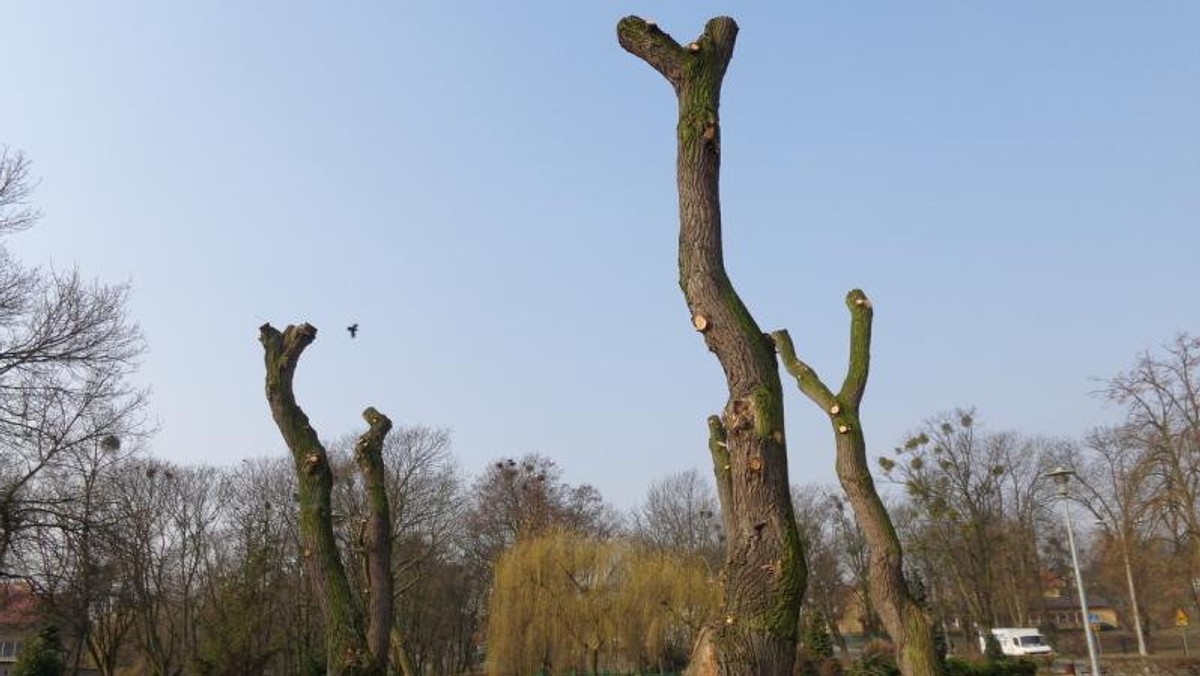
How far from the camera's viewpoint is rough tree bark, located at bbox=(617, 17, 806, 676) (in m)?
5.78

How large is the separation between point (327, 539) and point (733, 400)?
7446mm

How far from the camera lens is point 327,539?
12.0m

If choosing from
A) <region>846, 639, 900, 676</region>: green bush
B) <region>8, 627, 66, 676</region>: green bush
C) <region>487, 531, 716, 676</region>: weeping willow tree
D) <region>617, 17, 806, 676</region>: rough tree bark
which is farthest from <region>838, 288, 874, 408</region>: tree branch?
<region>8, 627, 66, 676</region>: green bush

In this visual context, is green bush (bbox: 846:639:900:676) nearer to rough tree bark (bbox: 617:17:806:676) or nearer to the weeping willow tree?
the weeping willow tree

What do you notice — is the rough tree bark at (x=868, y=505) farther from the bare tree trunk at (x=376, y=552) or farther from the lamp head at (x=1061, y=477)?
the lamp head at (x=1061, y=477)

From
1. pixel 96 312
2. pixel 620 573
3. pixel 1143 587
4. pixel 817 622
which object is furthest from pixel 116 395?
pixel 1143 587

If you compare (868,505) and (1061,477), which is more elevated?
(1061,477)

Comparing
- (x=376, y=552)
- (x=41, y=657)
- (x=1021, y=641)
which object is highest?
(x=376, y=552)

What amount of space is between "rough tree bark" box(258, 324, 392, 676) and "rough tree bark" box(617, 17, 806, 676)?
22.1 ft

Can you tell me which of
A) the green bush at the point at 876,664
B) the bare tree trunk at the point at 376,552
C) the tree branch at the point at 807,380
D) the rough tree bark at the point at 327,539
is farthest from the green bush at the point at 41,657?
the tree branch at the point at 807,380

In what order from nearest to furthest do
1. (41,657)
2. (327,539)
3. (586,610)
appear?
(327,539) < (41,657) < (586,610)

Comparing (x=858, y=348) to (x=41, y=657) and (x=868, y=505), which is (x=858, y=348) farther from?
(x=41, y=657)

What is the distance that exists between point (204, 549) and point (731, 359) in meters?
41.2

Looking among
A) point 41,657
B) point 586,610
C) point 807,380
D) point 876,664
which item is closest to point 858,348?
point 807,380
